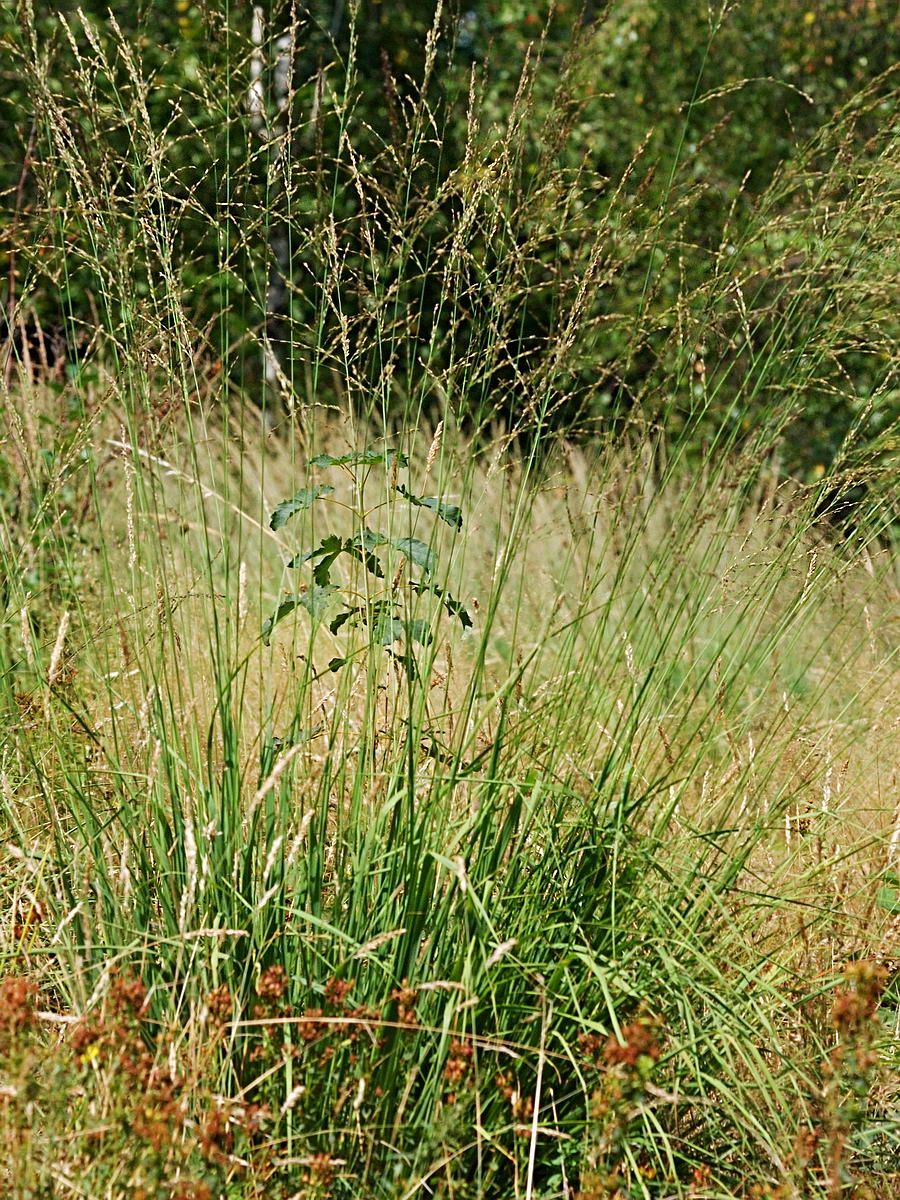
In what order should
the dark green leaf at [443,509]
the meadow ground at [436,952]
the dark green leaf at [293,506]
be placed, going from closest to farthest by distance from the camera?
the meadow ground at [436,952] < the dark green leaf at [443,509] < the dark green leaf at [293,506]

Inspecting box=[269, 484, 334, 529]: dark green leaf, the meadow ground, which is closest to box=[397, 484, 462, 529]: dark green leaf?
the meadow ground

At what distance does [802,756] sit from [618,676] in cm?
59

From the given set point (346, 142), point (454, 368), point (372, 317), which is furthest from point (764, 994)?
point (346, 142)

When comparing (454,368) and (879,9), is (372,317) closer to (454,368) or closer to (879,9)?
(454,368)

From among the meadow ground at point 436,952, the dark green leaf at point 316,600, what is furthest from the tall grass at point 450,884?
the dark green leaf at point 316,600

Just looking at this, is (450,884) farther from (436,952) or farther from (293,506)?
(293,506)

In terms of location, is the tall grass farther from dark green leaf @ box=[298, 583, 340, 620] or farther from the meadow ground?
dark green leaf @ box=[298, 583, 340, 620]

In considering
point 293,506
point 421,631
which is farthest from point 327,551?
point 421,631

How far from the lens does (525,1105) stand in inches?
70.4

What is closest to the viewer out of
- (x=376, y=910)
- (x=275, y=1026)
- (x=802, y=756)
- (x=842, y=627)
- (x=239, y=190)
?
(x=275, y=1026)

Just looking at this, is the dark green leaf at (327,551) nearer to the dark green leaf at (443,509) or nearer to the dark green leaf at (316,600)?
the dark green leaf at (316,600)

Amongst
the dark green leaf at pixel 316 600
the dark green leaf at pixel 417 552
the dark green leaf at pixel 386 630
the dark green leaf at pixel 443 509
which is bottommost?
the dark green leaf at pixel 386 630

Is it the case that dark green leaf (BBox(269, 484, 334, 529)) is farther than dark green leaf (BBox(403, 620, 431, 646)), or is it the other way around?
dark green leaf (BBox(269, 484, 334, 529))

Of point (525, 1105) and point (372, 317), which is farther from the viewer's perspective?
point (372, 317)
